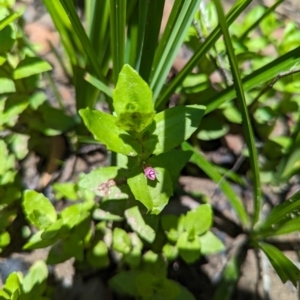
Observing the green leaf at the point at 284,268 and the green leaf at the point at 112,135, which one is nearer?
the green leaf at the point at 112,135

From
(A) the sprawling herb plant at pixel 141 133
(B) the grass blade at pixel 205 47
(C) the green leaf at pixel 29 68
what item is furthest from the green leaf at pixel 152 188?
(C) the green leaf at pixel 29 68

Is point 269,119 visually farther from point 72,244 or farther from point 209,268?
point 72,244

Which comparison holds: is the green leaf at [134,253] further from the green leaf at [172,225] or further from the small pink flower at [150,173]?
the small pink flower at [150,173]

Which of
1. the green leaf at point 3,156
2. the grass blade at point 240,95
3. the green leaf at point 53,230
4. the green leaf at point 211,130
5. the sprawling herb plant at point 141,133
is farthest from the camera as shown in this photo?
the green leaf at point 211,130

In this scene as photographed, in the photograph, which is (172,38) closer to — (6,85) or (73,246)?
(6,85)

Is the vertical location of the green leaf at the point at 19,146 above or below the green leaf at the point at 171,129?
below

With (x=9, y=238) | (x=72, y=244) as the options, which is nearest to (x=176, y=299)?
(x=72, y=244)

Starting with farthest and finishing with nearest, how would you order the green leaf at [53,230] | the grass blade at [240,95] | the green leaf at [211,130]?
the green leaf at [211,130], the green leaf at [53,230], the grass blade at [240,95]
